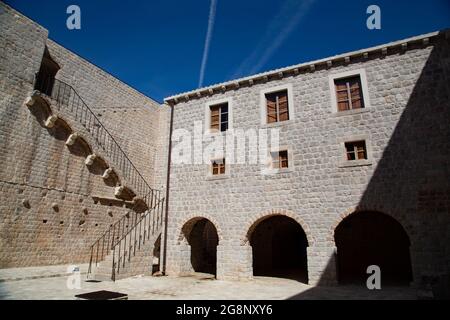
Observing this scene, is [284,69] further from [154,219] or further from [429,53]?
[154,219]

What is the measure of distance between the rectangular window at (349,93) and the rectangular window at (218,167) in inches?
191

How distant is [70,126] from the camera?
13.0m

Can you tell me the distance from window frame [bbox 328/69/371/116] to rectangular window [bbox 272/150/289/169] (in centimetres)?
228

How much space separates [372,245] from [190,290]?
27.7 ft

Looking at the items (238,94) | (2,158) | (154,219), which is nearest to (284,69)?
(238,94)

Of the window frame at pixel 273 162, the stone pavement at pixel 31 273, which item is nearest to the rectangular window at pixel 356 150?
the window frame at pixel 273 162

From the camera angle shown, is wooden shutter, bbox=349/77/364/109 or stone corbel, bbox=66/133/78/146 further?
stone corbel, bbox=66/133/78/146

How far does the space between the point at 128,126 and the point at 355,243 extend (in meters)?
13.4

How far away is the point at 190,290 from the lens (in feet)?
28.3

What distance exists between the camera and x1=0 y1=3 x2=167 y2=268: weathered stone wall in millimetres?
11008

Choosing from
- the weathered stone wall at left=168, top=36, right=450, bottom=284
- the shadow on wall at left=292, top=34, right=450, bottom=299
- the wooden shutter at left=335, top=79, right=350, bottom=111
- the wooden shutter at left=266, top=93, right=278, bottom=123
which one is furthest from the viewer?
the wooden shutter at left=266, top=93, right=278, bottom=123

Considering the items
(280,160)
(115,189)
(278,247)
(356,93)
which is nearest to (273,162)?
(280,160)

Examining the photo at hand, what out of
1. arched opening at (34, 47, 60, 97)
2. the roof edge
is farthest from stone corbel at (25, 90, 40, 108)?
the roof edge
